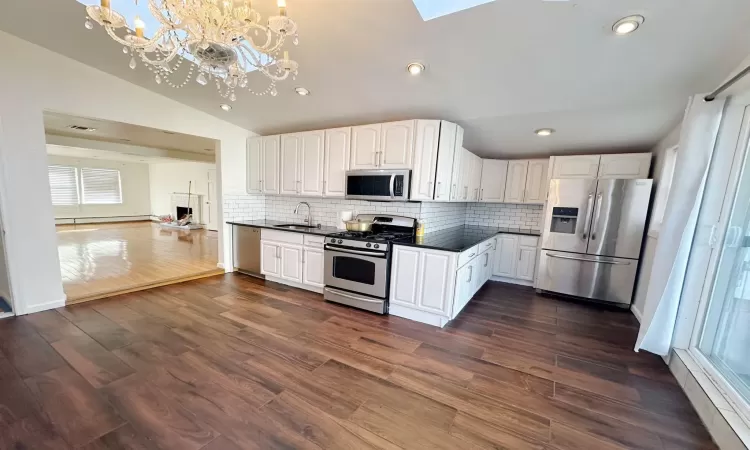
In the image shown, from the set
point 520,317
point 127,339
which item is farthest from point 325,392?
point 520,317

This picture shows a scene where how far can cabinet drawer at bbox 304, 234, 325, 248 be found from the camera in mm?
3744

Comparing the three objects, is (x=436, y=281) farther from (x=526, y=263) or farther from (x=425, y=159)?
(x=526, y=263)

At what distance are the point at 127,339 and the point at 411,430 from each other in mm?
2586

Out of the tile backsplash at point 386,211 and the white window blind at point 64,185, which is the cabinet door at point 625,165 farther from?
the white window blind at point 64,185

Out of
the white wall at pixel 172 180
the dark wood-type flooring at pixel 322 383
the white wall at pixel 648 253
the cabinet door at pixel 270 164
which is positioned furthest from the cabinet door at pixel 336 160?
the white wall at pixel 172 180

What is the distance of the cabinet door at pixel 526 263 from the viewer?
4.37m

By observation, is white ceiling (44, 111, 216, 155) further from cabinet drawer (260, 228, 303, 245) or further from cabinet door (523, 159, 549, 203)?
cabinet door (523, 159, 549, 203)

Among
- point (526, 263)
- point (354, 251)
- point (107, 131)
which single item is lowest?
point (526, 263)

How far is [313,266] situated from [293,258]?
361 millimetres

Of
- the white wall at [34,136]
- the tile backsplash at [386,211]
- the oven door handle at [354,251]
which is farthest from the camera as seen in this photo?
the tile backsplash at [386,211]

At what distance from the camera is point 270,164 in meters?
4.54

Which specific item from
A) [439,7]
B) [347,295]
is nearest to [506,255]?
[347,295]

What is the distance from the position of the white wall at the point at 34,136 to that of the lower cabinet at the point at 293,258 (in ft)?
7.21

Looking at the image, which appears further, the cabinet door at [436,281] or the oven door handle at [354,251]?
the oven door handle at [354,251]
